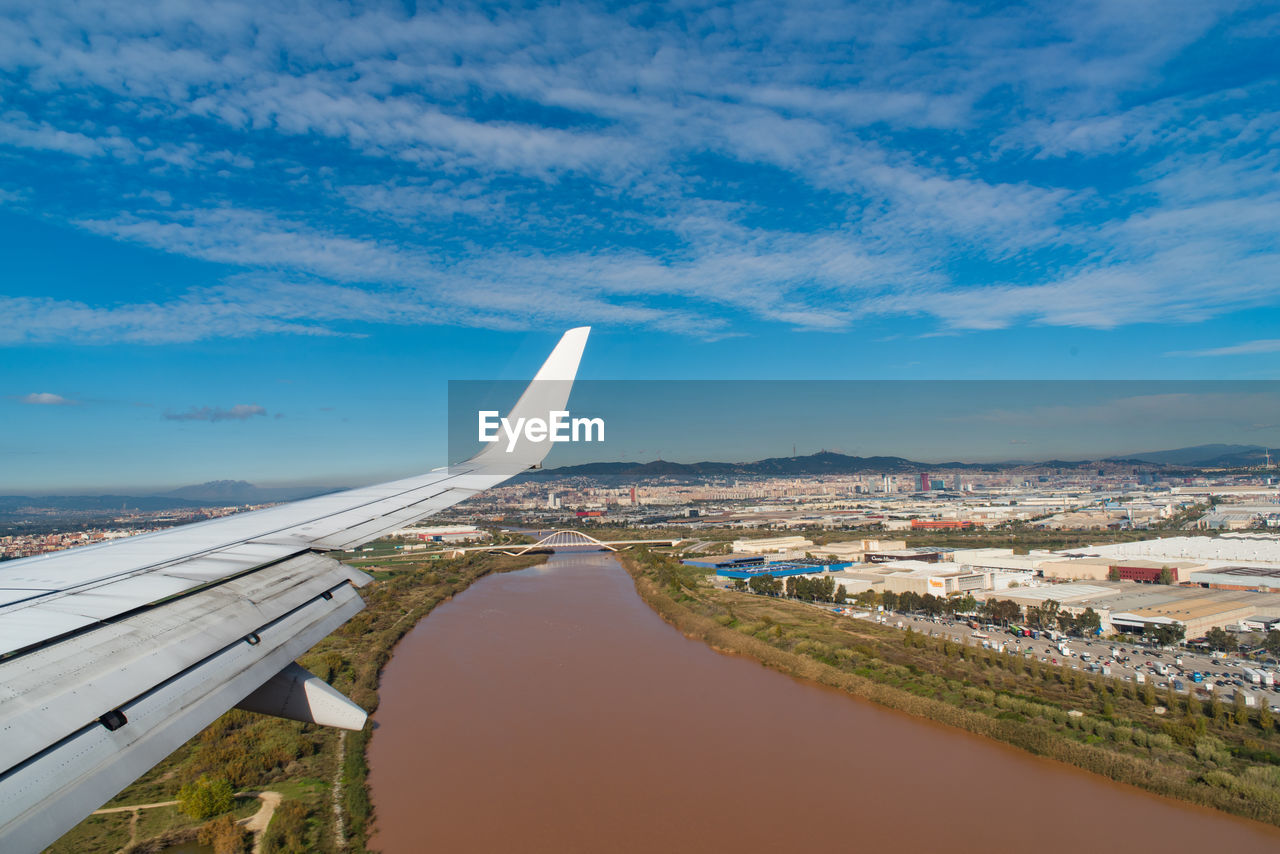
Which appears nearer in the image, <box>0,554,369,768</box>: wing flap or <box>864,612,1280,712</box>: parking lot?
<box>0,554,369,768</box>: wing flap

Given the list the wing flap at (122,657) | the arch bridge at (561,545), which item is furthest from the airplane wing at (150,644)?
the arch bridge at (561,545)

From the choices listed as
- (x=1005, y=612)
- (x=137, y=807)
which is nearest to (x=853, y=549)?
(x=1005, y=612)

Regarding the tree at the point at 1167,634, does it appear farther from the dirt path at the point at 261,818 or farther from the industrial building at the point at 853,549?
the dirt path at the point at 261,818

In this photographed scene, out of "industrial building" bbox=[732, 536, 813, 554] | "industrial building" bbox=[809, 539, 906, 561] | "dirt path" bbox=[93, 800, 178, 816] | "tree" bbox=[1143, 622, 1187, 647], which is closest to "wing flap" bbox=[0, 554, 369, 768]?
"dirt path" bbox=[93, 800, 178, 816]

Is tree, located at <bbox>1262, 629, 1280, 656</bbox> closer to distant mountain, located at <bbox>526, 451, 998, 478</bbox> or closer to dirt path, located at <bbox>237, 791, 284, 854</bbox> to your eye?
dirt path, located at <bbox>237, 791, 284, 854</bbox>

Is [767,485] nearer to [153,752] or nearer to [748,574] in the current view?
[748,574]

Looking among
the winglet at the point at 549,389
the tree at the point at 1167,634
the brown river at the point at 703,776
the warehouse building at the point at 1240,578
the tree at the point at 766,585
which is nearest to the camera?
the winglet at the point at 549,389

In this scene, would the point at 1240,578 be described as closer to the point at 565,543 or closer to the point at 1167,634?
the point at 1167,634
